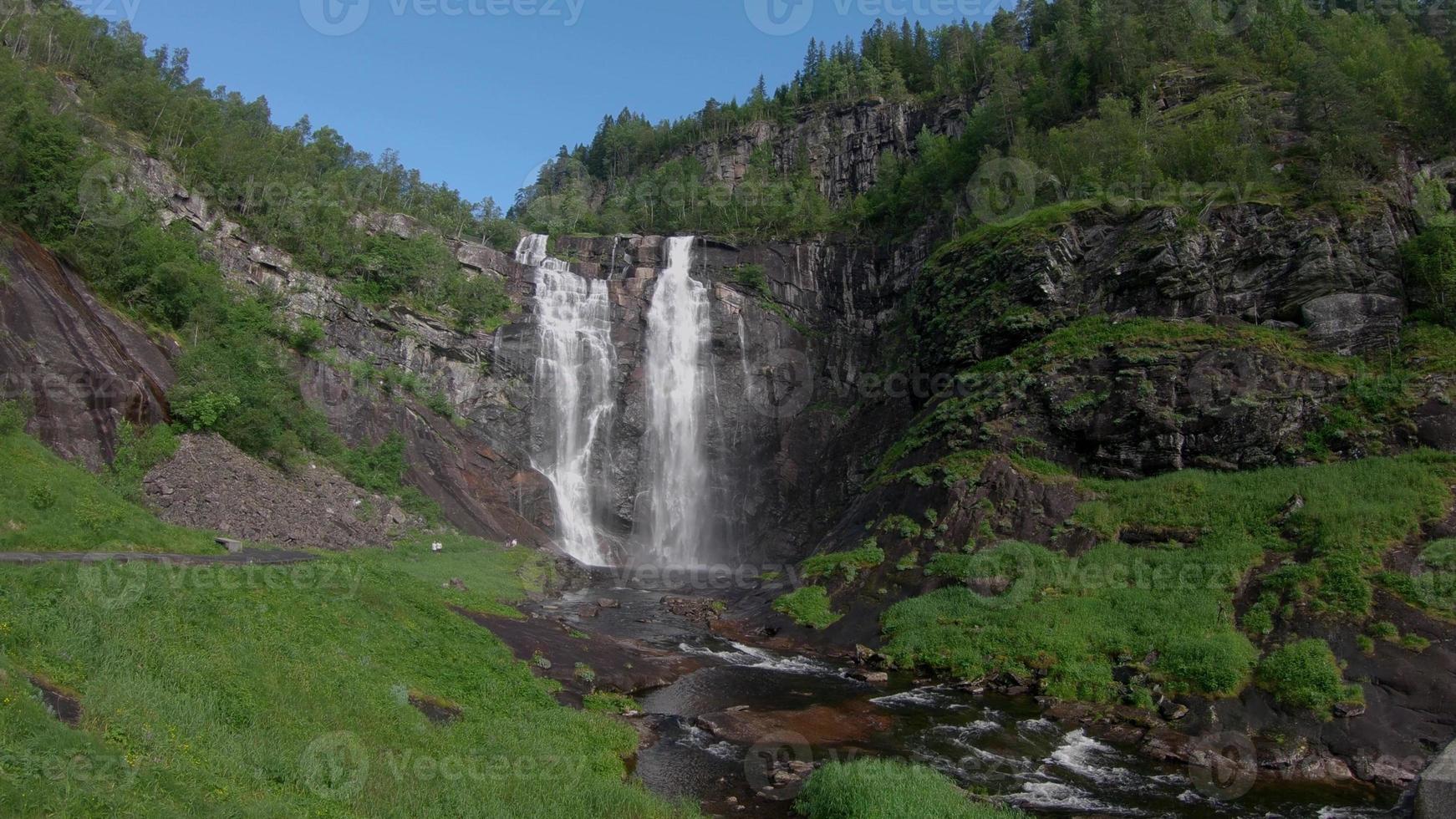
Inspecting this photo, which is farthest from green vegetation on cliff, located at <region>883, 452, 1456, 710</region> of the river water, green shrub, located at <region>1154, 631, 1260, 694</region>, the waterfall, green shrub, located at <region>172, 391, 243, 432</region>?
green shrub, located at <region>172, 391, 243, 432</region>

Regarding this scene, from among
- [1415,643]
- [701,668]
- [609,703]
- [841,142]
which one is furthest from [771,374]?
[1415,643]

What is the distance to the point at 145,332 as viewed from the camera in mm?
29422

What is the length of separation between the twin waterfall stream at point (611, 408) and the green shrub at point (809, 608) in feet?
57.2

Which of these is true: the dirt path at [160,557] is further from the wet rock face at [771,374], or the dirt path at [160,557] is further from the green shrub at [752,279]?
the green shrub at [752,279]

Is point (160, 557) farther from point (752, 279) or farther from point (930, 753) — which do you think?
point (752, 279)

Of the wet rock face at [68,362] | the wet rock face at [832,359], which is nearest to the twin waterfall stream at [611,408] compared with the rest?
the wet rock face at [832,359]

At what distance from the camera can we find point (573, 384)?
164ft

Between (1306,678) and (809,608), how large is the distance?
46.8ft

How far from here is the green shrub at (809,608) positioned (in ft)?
88.0

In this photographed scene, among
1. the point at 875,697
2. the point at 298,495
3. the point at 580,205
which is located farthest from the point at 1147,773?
the point at 580,205

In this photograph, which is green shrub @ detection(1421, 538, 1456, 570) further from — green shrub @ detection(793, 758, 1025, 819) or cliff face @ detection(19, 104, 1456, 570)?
green shrub @ detection(793, 758, 1025, 819)

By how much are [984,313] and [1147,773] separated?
81.9 feet

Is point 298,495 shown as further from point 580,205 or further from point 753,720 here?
point 580,205

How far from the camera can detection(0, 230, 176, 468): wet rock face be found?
22.2 metres
